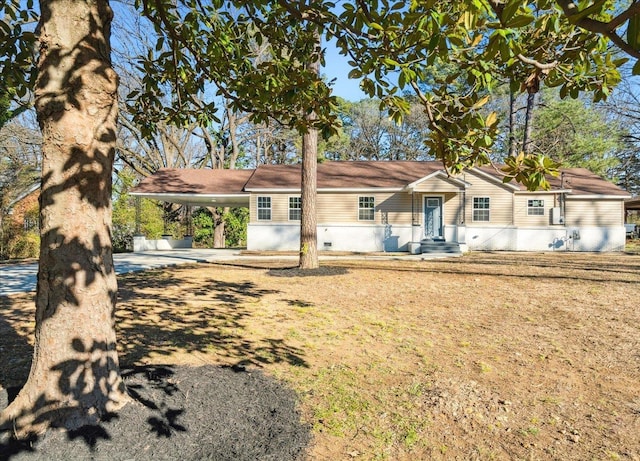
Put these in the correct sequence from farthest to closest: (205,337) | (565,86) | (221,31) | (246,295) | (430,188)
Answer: (430,188)
(246,295)
(205,337)
(221,31)
(565,86)

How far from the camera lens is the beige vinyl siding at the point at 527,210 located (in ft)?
69.4

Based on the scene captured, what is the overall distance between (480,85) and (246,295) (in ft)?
20.1

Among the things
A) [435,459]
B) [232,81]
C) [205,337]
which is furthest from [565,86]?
[205,337]

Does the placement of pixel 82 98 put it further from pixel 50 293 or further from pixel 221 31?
pixel 221 31

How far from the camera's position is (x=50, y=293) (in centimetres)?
243

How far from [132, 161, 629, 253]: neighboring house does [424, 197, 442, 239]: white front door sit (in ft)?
0.17

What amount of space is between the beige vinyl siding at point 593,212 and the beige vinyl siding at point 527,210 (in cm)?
122

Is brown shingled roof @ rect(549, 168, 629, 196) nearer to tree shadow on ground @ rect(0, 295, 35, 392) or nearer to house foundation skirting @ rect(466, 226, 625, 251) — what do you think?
house foundation skirting @ rect(466, 226, 625, 251)

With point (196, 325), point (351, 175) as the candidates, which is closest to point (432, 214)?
point (351, 175)

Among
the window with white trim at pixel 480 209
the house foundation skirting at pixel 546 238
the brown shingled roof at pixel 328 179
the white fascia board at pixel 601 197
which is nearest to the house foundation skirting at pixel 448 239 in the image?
the house foundation skirting at pixel 546 238

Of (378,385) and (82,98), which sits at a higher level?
(82,98)

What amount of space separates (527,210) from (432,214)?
17.7 ft

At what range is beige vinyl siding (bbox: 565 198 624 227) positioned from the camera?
838 inches

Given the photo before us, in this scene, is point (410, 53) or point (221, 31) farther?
point (221, 31)
